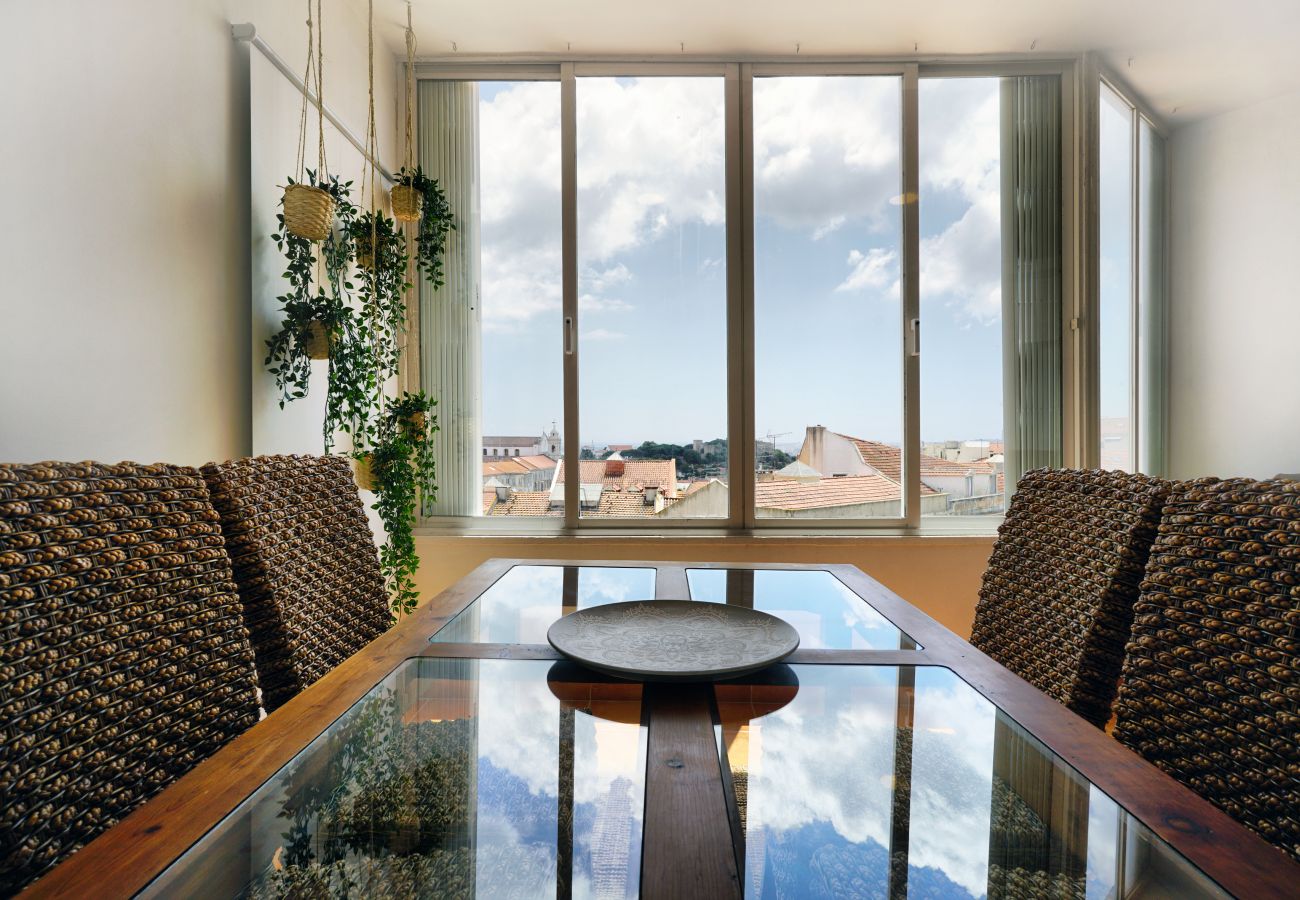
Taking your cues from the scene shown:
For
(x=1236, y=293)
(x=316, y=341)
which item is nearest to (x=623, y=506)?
(x=316, y=341)

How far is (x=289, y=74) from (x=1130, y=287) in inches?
140

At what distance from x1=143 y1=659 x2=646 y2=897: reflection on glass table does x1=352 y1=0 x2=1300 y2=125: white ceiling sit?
2.78 meters

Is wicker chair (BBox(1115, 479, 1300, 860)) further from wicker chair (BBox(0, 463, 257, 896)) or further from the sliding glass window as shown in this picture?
the sliding glass window

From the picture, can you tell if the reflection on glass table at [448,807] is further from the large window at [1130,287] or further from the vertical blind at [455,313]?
the large window at [1130,287]

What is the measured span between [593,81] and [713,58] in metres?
0.56

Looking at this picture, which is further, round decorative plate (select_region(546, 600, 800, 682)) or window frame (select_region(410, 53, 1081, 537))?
window frame (select_region(410, 53, 1081, 537))

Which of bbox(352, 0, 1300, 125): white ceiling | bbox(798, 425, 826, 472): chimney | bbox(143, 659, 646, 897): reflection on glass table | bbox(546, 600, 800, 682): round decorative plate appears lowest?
bbox(143, 659, 646, 897): reflection on glass table

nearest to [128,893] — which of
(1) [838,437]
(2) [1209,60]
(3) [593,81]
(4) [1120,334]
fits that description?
(1) [838,437]

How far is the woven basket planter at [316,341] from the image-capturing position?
6.49ft

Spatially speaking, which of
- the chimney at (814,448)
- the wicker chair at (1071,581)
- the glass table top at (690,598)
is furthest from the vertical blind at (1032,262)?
the glass table top at (690,598)

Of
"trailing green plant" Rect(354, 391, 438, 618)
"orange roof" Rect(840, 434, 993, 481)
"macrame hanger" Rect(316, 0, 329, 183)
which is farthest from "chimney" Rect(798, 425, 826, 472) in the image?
"macrame hanger" Rect(316, 0, 329, 183)

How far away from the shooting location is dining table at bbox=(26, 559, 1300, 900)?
0.49m

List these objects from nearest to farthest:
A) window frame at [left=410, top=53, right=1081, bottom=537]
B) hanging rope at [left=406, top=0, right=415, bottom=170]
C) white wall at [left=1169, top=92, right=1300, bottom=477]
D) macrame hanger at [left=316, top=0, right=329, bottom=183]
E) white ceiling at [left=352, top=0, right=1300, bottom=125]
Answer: macrame hanger at [left=316, top=0, right=329, bottom=183]
hanging rope at [left=406, top=0, right=415, bottom=170]
white ceiling at [left=352, top=0, right=1300, bottom=125]
white wall at [left=1169, top=92, right=1300, bottom=477]
window frame at [left=410, top=53, right=1081, bottom=537]

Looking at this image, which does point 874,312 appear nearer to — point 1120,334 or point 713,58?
point 1120,334
